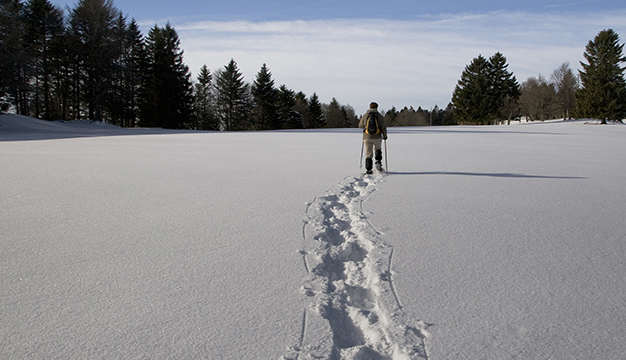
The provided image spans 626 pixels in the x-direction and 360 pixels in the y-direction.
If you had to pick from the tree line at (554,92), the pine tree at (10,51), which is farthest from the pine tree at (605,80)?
the pine tree at (10,51)

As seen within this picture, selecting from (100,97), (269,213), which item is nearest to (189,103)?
(100,97)

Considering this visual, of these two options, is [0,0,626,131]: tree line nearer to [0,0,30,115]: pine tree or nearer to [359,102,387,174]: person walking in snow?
[0,0,30,115]: pine tree

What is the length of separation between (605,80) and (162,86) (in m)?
43.4

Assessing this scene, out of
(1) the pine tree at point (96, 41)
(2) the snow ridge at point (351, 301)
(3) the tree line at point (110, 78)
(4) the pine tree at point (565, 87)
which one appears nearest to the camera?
(2) the snow ridge at point (351, 301)

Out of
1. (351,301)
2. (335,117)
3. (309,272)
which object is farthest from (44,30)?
(335,117)

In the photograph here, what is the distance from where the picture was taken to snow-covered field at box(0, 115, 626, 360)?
218 centimetres

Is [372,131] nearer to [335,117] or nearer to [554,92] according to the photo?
[554,92]

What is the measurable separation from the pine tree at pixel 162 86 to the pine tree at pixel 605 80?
135 feet

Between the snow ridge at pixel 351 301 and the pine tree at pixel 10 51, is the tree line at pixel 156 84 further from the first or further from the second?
the snow ridge at pixel 351 301

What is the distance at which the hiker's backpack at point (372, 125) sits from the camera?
812 centimetres

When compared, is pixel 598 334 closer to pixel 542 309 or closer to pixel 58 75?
pixel 542 309

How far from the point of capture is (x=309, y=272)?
122 inches

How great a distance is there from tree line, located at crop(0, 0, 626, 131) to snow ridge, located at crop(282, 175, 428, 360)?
27200mm

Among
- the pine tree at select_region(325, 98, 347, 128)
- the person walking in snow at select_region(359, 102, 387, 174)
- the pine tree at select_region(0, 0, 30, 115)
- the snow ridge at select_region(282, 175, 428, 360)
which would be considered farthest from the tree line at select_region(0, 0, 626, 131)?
the snow ridge at select_region(282, 175, 428, 360)
